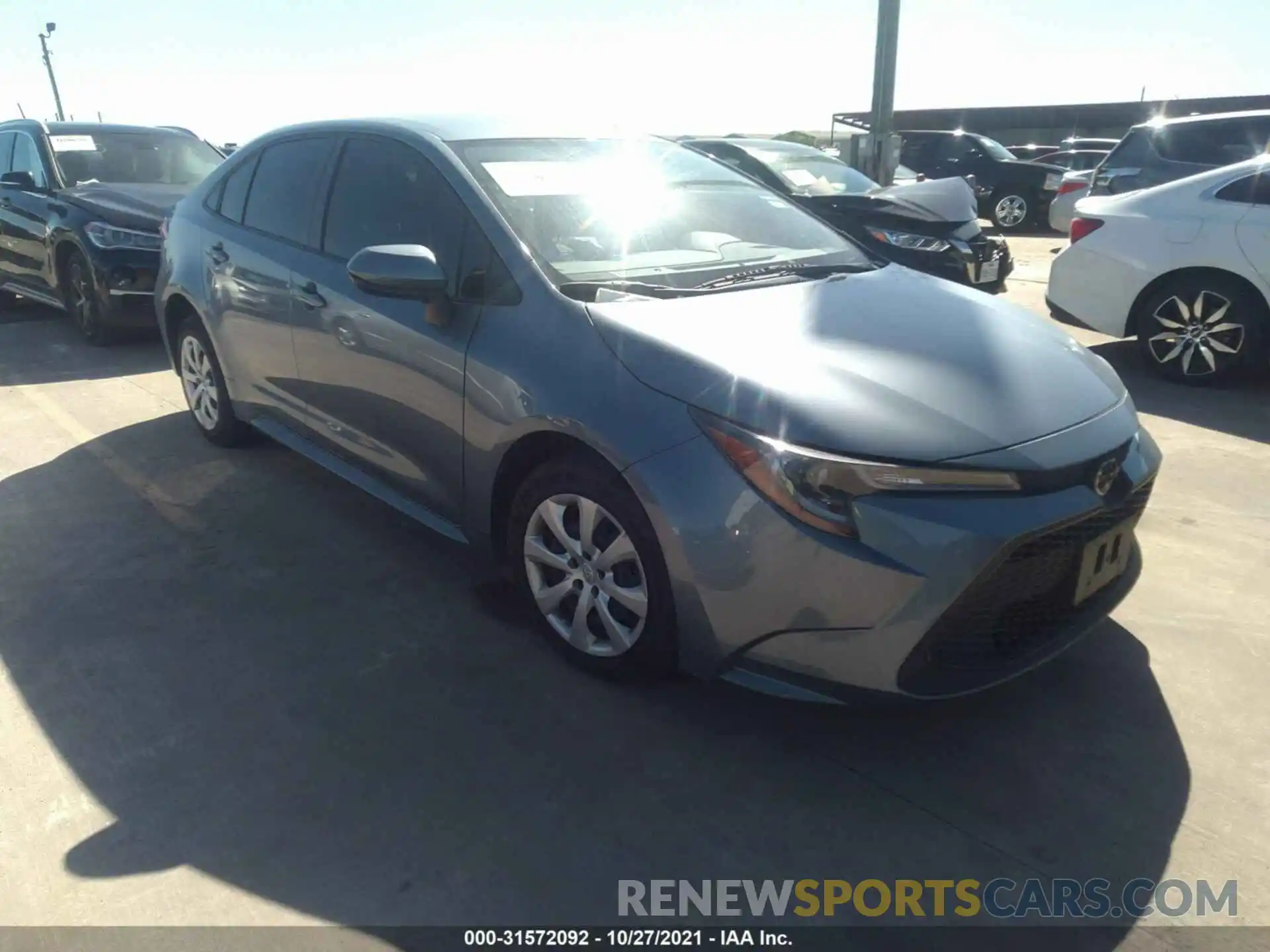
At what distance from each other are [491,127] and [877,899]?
280 cm

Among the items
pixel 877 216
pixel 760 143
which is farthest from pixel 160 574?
pixel 760 143

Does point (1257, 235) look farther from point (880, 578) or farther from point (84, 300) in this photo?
point (84, 300)

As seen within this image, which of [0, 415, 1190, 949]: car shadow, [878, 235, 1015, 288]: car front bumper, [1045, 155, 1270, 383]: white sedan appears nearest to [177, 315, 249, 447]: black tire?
[0, 415, 1190, 949]: car shadow

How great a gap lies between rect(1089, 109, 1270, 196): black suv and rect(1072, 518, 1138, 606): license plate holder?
6.69 metres

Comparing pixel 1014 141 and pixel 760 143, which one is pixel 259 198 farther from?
pixel 1014 141

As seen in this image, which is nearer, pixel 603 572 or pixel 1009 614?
pixel 1009 614

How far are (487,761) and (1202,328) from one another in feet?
17.4

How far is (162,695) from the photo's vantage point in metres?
2.96

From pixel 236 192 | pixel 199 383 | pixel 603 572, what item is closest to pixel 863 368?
pixel 603 572

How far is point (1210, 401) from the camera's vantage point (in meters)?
5.85

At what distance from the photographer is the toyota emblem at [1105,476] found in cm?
255

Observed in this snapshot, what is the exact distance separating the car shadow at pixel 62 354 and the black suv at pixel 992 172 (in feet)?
38.6

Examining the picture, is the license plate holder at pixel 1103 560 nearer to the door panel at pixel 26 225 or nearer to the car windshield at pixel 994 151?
the door panel at pixel 26 225

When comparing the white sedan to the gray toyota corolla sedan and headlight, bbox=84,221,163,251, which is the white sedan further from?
headlight, bbox=84,221,163,251
